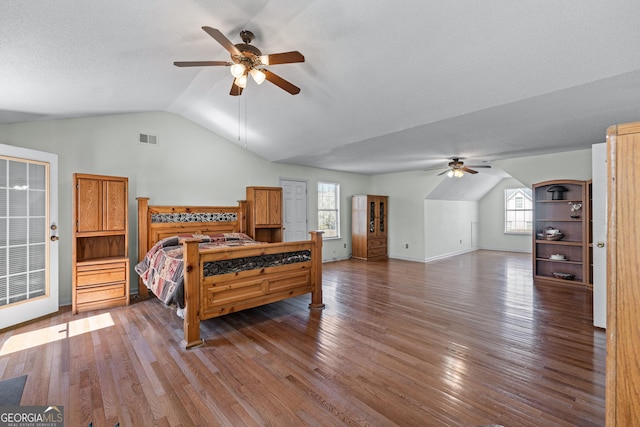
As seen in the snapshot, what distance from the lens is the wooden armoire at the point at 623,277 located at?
66cm

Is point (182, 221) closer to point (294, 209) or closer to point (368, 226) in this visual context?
point (294, 209)

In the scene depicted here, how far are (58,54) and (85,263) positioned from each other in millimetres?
2560

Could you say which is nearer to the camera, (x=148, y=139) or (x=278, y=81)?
(x=278, y=81)

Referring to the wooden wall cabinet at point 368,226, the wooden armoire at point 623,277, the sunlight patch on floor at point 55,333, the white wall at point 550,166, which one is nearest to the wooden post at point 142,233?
the sunlight patch on floor at point 55,333

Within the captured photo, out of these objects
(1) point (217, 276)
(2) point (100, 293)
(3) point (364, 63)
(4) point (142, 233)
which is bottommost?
(2) point (100, 293)

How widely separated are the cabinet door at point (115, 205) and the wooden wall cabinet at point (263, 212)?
204 cm

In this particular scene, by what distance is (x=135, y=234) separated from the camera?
4.62 m

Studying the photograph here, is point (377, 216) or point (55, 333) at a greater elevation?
point (377, 216)

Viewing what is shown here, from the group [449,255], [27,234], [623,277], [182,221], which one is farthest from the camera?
[449,255]

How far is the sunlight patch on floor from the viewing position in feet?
9.21

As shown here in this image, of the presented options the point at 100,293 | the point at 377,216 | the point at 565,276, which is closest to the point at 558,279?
the point at 565,276

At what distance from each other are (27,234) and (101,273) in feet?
2.95

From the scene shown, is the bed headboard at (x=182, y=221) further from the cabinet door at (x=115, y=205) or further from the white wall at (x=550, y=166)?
the white wall at (x=550, y=166)

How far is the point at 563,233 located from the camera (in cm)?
537
